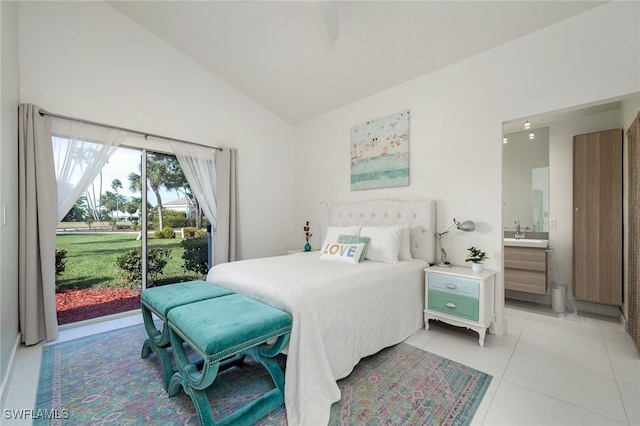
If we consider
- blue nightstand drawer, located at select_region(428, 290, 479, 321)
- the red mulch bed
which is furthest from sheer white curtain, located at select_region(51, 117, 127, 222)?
blue nightstand drawer, located at select_region(428, 290, 479, 321)

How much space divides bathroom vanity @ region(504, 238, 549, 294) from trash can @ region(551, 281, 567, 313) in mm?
130

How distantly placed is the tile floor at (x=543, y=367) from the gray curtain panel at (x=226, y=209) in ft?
3.97

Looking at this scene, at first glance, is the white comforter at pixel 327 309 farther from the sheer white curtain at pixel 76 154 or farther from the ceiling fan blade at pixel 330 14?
the ceiling fan blade at pixel 330 14

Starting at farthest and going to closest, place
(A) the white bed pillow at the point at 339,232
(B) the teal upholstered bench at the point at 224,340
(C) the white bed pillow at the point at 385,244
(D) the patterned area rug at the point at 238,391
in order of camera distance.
A: (A) the white bed pillow at the point at 339,232, (C) the white bed pillow at the point at 385,244, (D) the patterned area rug at the point at 238,391, (B) the teal upholstered bench at the point at 224,340

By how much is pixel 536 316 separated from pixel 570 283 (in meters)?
0.69

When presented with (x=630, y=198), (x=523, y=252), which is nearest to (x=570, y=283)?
(x=523, y=252)

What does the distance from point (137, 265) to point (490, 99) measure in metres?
4.35

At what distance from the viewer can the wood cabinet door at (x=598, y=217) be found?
9.46 ft

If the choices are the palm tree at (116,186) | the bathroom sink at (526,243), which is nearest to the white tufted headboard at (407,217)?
the bathroom sink at (526,243)

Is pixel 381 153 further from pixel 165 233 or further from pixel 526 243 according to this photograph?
pixel 165 233

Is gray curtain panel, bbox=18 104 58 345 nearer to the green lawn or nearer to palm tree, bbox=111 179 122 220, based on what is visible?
the green lawn

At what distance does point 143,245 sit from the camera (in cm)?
322

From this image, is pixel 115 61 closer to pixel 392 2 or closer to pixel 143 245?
pixel 143 245

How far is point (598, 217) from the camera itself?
298cm
